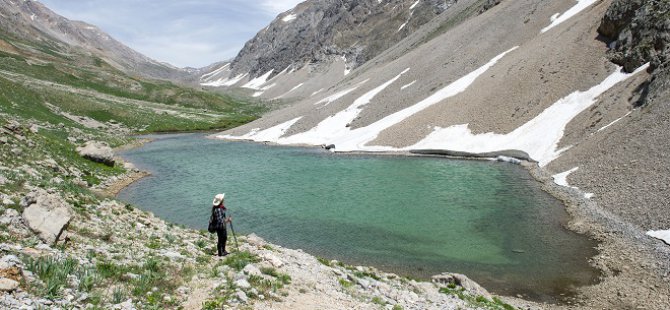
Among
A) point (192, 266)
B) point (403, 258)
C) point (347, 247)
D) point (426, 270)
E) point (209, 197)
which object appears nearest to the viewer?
point (192, 266)

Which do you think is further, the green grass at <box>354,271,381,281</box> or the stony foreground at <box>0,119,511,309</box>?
the green grass at <box>354,271,381,281</box>

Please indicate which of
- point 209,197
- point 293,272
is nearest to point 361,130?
point 209,197

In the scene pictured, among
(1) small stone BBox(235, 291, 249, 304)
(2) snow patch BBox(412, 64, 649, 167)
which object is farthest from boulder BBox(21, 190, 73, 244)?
(2) snow patch BBox(412, 64, 649, 167)

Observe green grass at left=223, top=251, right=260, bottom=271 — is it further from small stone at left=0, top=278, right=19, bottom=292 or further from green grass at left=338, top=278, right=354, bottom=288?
small stone at left=0, top=278, right=19, bottom=292

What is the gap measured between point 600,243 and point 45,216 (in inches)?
1086

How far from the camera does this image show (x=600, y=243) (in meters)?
25.3

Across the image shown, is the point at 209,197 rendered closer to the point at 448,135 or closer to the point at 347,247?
the point at 347,247

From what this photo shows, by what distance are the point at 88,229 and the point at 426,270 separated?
636 inches

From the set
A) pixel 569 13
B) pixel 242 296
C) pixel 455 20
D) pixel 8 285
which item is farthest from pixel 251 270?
pixel 455 20

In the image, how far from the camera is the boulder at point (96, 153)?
46.1 m

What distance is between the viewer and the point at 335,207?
36.1 m

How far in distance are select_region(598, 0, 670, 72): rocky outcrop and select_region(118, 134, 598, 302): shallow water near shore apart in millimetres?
20045

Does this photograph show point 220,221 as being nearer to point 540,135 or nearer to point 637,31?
point 540,135

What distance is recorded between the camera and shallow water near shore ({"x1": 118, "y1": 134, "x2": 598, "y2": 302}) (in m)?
23.5
